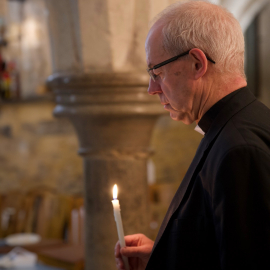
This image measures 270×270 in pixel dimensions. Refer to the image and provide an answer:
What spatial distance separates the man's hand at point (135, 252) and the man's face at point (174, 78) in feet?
1.38

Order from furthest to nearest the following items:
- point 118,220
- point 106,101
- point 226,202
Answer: point 106,101
point 118,220
point 226,202

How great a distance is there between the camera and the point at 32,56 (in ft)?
18.1

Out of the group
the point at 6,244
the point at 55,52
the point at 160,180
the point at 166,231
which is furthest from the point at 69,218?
the point at 166,231

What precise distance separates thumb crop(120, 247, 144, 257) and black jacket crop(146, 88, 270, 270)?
5.8 inches

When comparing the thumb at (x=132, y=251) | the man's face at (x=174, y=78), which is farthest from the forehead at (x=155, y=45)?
the thumb at (x=132, y=251)

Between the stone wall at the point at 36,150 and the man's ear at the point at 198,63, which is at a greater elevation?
the man's ear at the point at 198,63

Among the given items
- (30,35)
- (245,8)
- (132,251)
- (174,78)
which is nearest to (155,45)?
(174,78)

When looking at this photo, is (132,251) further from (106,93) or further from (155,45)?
(106,93)

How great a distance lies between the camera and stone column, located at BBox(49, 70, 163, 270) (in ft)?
6.72

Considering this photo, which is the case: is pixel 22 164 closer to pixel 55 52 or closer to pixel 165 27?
pixel 55 52

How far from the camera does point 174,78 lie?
1095mm

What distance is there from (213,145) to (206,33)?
0.29 m

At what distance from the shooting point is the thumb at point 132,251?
3.90 ft

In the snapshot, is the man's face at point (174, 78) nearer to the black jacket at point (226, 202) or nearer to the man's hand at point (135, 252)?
the black jacket at point (226, 202)
